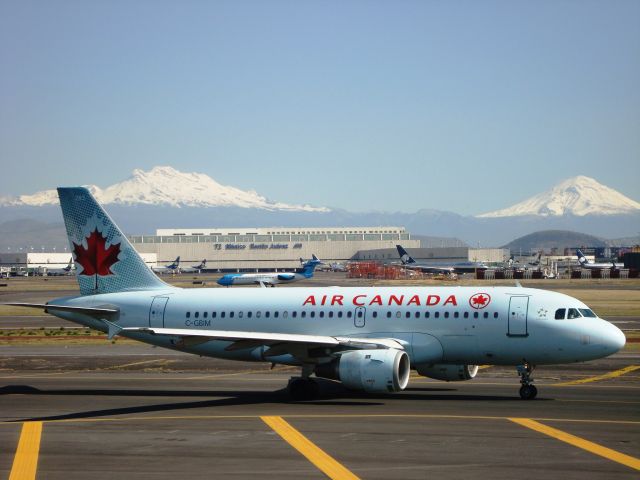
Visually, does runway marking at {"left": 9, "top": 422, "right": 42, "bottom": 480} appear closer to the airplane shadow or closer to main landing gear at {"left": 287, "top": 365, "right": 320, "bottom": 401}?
the airplane shadow

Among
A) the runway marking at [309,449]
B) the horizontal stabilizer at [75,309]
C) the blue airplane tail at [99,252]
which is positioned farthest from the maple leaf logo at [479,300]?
the horizontal stabilizer at [75,309]

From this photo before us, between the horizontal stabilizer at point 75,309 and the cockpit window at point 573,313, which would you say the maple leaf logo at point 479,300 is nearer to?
the cockpit window at point 573,313

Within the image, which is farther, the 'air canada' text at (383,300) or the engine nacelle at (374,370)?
the 'air canada' text at (383,300)

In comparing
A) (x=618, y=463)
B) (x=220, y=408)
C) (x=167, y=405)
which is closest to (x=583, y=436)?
(x=618, y=463)

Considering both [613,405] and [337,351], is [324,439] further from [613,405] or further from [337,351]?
[613,405]

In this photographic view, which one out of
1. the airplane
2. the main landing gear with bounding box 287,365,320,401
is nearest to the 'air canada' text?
the main landing gear with bounding box 287,365,320,401

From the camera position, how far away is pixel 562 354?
36219mm

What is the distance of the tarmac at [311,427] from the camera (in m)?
24.2

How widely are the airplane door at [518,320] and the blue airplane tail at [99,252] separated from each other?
15452mm

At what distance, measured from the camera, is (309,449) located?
2675 centimetres

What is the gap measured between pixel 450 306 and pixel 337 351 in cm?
465

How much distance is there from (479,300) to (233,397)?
33.5ft

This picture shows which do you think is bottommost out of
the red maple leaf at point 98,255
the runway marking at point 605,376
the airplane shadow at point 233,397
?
the airplane shadow at point 233,397

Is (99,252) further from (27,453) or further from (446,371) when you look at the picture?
(27,453)
